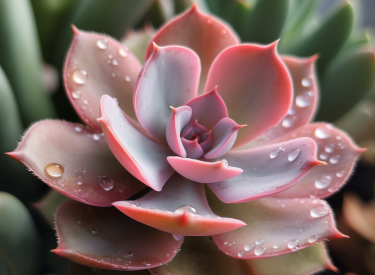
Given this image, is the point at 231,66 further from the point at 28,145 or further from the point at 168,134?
the point at 28,145

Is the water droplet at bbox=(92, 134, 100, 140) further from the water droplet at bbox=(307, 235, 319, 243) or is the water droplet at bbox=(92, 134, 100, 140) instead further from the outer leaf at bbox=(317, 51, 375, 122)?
the outer leaf at bbox=(317, 51, 375, 122)

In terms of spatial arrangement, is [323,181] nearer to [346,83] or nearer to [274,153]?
[274,153]

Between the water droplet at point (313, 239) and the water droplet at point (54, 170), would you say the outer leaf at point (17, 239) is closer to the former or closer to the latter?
the water droplet at point (54, 170)

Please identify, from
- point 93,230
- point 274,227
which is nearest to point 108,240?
point 93,230

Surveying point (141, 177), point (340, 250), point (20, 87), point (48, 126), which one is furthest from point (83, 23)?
point (340, 250)

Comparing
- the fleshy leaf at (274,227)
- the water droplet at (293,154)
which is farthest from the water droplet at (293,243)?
the water droplet at (293,154)

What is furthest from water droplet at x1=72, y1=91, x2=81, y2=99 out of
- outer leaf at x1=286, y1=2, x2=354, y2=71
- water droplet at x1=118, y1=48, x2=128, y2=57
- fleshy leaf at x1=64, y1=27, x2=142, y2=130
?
outer leaf at x1=286, y1=2, x2=354, y2=71
